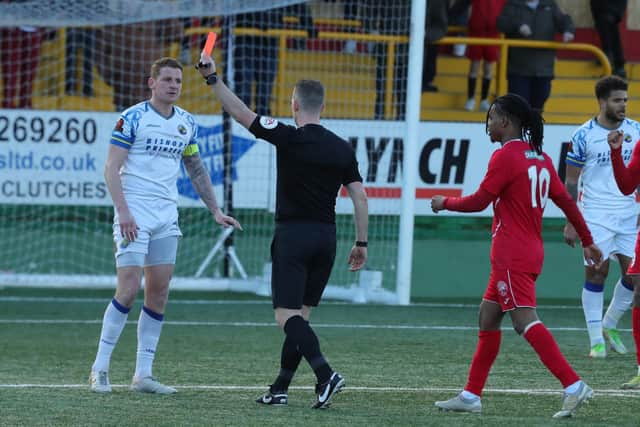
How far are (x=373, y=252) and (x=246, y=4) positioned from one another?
3.14 m

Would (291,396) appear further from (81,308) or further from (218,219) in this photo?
(81,308)

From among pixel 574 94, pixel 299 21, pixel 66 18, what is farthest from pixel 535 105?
pixel 66 18

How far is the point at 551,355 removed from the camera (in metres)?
6.36

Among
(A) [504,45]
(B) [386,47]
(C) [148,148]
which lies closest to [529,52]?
(A) [504,45]

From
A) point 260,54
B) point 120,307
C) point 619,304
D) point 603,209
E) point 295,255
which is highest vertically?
point 260,54

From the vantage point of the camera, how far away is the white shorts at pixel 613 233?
31.3 ft

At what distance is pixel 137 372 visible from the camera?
24.1 ft

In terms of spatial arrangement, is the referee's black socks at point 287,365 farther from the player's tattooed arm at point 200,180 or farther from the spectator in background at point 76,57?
the spectator in background at point 76,57

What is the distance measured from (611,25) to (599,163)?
825 centimetres

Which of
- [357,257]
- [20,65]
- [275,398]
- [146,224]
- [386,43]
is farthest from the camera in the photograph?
[20,65]

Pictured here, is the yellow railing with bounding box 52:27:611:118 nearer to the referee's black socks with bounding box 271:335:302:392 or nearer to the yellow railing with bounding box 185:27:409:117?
the yellow railing with bounding box 185:27:409:117

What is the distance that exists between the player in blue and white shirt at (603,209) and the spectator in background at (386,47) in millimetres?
4561

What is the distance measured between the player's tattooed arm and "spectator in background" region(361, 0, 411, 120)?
6530 millimetres

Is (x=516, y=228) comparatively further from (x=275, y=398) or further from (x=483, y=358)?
(x=275, y=398)
